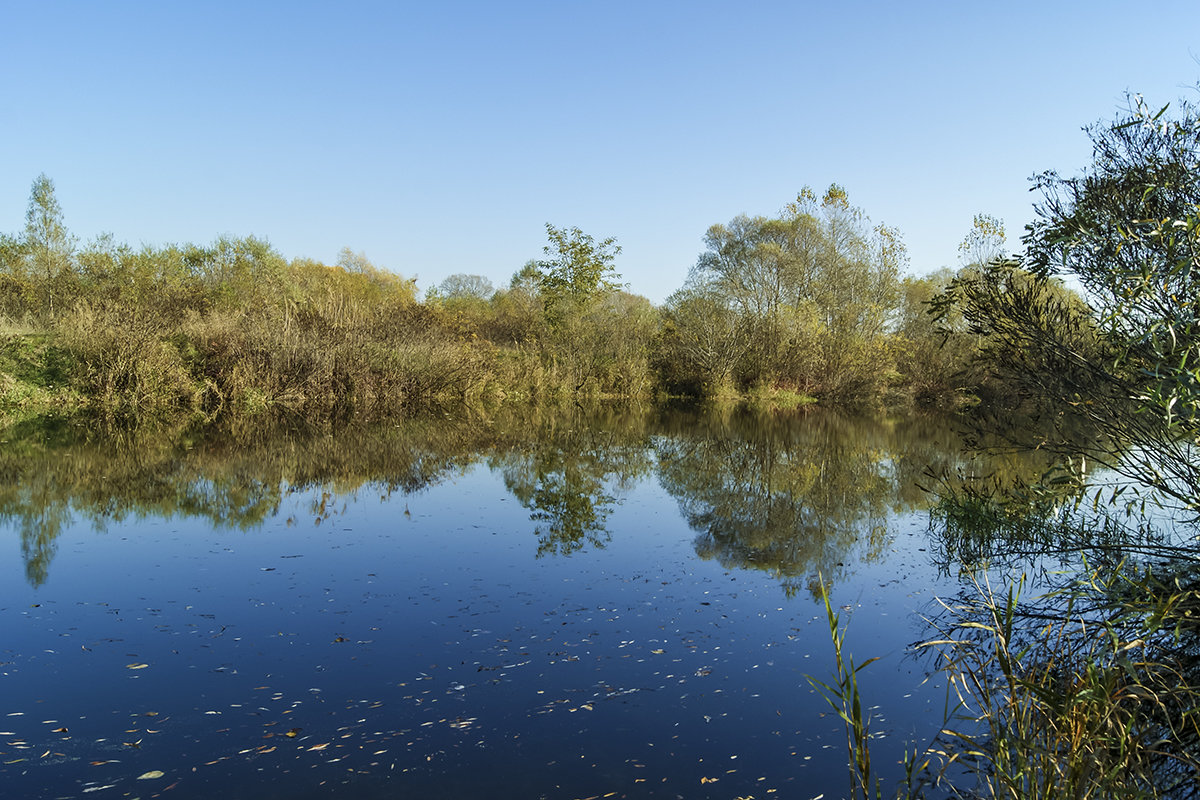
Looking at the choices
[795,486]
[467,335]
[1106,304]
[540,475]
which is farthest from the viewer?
[467,335]

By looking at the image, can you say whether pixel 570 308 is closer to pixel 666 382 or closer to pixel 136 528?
pixel 666 382

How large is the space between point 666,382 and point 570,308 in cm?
632

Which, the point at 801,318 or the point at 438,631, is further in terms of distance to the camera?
the point at 801,318

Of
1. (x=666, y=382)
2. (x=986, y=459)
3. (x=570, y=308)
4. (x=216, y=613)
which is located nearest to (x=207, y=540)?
(x=216, y=613)

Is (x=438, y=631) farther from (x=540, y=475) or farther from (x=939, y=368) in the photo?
(x=939, y=368)

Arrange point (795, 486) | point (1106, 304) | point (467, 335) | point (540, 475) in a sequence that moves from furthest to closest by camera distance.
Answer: point (467, 335) < point (540, 475) < point (795, 486) < point (1106, 304)

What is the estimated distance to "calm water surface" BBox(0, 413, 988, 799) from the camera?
14.4ft

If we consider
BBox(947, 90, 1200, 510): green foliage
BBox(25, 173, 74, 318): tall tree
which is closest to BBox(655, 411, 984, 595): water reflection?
BBox(947, 90, 1200, 510): green foliage

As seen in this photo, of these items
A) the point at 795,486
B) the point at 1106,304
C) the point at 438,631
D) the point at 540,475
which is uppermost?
the point at 1106,304

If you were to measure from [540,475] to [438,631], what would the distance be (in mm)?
8486

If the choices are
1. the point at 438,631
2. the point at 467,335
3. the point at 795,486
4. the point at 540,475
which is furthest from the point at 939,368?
the point at 438,631

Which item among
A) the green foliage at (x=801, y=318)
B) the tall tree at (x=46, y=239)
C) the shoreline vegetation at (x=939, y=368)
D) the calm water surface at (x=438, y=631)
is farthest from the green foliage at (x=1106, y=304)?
the tall tree at (x=46, y=239)

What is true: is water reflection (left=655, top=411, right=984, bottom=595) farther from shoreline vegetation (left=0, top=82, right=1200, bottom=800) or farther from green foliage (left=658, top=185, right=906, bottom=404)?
green foliage (left=658, top=185, right=906, bottom=404)

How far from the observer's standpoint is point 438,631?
6.62 meters
